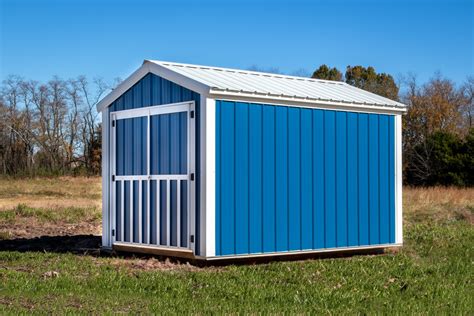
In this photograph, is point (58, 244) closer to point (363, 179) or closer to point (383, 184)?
point (363, 179)

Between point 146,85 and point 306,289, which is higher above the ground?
point 146,85

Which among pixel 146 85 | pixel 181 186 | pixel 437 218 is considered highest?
pixel 146 85

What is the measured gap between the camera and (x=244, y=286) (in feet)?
31.6

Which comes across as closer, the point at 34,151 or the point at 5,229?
the point at 5,229

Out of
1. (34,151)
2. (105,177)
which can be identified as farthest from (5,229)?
(34,151)

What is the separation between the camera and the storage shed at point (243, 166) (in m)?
11.7

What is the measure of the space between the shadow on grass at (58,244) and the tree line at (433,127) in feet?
90.4

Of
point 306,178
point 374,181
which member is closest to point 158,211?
point 306,178

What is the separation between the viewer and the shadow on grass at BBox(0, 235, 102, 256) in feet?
45.8

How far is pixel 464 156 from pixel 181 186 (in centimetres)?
3037

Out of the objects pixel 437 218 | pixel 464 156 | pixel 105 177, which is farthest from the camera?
pixel 464 156

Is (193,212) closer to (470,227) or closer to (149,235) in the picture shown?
(149,235)

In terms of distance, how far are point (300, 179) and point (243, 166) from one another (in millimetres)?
1161

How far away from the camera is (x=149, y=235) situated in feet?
41.5
